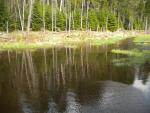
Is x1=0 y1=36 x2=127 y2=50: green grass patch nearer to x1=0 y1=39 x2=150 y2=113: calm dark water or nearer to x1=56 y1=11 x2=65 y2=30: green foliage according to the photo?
x1=56 y1=11 x2=65 y2=30: green foliage

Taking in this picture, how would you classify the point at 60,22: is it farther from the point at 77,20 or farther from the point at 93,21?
A: the point at 93,21

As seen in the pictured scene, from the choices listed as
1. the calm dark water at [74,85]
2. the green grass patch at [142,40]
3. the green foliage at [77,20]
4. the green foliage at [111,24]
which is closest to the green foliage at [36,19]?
the green foliage at [77,20]

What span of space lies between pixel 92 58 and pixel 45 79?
12.7 meters

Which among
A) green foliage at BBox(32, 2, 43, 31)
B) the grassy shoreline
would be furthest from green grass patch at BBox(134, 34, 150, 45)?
green foliage at BBox(32, 2, 43, 31)

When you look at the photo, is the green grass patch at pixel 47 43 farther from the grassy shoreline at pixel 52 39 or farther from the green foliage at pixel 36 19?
the green foliage at pixel 36 19

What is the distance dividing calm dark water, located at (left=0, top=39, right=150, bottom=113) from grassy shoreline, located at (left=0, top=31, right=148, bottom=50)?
12150 millimetres

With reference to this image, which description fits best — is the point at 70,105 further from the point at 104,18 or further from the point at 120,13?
the point at 120,13

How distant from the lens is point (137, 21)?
317 ft

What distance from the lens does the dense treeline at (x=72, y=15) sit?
6000 centimetres

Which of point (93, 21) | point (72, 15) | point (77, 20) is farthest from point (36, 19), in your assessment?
point (93, 21)

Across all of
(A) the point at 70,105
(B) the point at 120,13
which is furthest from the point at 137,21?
(A) the point at 70,105

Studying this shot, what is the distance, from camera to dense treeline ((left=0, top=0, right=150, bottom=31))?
60000mm

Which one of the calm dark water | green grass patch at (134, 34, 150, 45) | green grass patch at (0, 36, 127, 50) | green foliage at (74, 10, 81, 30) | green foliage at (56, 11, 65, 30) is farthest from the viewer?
green foliage at (74, 10, 81, 30)

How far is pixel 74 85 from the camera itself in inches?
945
